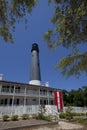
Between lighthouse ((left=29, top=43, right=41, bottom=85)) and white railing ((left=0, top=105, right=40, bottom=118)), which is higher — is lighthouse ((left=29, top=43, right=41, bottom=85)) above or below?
above

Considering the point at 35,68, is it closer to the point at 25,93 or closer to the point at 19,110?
the point at 25,93

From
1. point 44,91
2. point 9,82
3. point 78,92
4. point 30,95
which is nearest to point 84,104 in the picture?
point 78,92

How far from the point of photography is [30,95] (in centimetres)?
3300

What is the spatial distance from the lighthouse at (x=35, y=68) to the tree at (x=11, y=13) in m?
34.6

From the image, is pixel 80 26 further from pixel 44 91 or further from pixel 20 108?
pixel 44 91

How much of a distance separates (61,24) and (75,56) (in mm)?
2753

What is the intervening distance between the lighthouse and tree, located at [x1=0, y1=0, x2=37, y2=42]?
113 feet

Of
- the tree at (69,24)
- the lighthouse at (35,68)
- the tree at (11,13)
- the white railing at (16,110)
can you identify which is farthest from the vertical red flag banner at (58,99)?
the lighthouse at (35,68)

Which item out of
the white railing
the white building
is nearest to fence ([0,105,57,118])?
the white railing

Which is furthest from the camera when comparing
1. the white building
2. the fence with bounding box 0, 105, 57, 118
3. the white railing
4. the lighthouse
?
the lighthouse

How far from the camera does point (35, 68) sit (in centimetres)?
4169

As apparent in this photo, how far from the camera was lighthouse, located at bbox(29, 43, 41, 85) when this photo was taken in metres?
40.6

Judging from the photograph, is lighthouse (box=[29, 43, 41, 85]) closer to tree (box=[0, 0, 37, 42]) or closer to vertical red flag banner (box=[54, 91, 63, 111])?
vertical red flag banner (box=[54, 91, 63, 111])

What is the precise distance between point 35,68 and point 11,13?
3630cm
